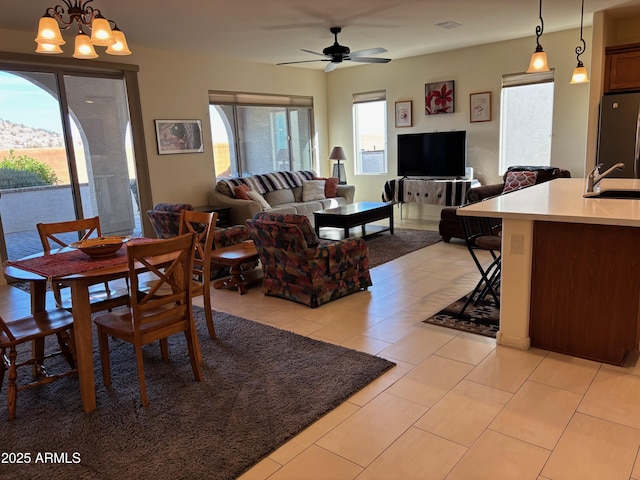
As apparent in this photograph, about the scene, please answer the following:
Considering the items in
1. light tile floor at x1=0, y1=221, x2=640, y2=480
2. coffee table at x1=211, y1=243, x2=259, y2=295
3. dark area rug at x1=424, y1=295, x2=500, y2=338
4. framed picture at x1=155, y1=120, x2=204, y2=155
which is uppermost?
framed picture at x1=155, y1=120, x2=204, y2=155

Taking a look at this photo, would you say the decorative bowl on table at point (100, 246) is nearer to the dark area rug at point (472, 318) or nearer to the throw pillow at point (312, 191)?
the dark area rug at point (472, 318)

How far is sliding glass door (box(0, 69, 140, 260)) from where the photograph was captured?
523 centimetres

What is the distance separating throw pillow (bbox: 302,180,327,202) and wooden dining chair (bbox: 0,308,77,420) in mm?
5213

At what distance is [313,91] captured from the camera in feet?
28.7

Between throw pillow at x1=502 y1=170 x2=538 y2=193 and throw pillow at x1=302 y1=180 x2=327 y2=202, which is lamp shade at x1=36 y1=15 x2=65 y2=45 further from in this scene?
throw pillow at x1=302 y1=180 x2=327 y2=202

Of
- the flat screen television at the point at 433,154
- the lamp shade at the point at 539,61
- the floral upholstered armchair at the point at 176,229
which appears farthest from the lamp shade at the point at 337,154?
the lamp shade at the point at 539,61

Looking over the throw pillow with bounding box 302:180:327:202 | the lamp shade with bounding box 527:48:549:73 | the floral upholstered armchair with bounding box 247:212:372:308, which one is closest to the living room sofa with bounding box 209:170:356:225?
the throw pillow with bounding box 302:180:327:202

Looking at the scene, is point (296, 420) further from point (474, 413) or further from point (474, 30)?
point (474, 30)

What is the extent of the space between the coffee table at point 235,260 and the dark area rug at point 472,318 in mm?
1763

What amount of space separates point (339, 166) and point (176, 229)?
15.9 feet

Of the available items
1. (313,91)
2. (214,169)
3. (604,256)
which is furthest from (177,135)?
(604,256)

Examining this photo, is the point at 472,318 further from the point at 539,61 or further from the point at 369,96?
the point at 369,96

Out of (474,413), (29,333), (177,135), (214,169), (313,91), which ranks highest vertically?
(313,91)

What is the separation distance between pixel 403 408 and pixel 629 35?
5706mm
